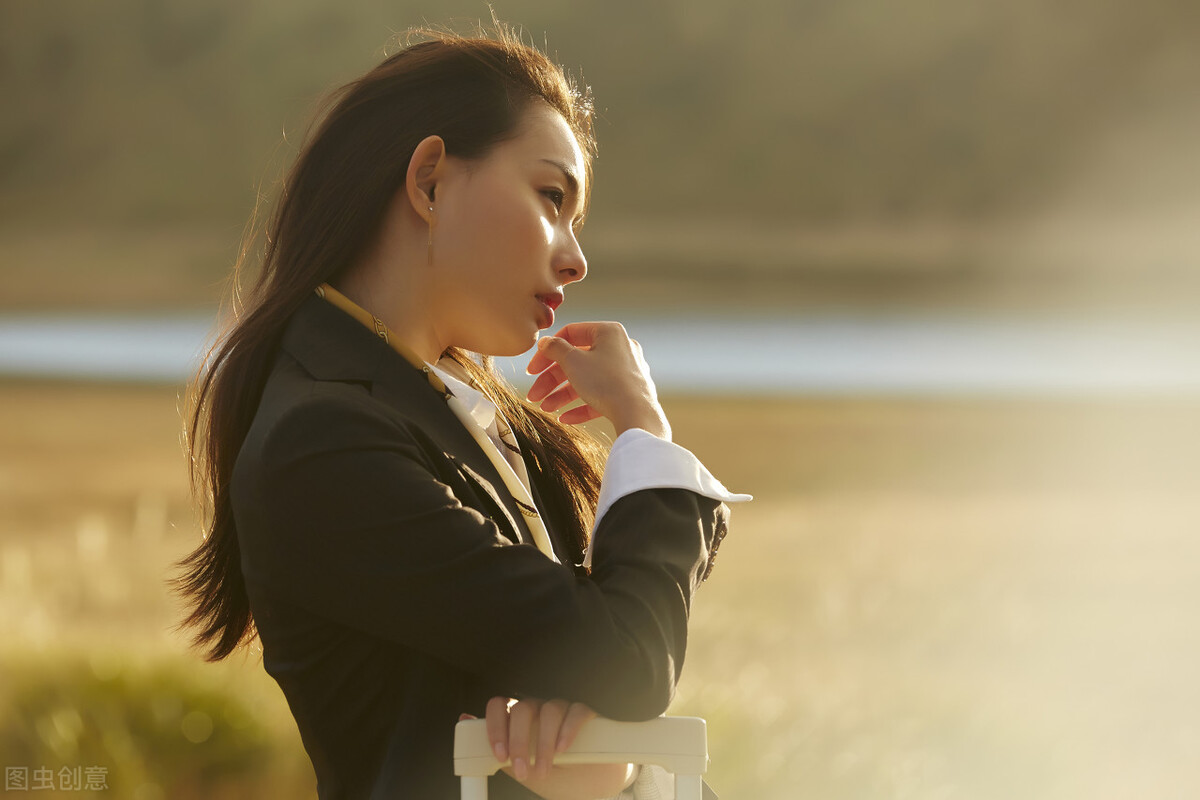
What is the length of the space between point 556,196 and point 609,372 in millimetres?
210

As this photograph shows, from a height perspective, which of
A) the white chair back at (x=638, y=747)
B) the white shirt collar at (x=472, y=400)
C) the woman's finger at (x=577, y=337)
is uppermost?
the woman's finger at (x=577, y=337)

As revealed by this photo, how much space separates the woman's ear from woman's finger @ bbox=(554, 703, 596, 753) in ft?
1.84

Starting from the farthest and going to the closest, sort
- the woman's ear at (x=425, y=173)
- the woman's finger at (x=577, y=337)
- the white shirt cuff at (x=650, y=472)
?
the woman's finger at (x=577, y=337), the woman's ear at (x=425, y=173), the white shirt cuff at (x=650, y=472)

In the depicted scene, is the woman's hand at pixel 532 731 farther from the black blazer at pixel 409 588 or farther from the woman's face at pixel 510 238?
the woman's face at pixel 510 238

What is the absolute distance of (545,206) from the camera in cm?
129

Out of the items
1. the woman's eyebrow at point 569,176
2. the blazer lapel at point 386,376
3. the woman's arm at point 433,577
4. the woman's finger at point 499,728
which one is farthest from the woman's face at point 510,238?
the woman's finger at point 499,728

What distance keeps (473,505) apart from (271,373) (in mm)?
265

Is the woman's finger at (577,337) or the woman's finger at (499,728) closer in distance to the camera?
the woman's finger at (499,728)

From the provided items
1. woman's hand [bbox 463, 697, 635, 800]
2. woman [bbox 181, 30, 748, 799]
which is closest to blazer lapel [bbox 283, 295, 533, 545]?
woman [bbox 181, 30, 748, 799]

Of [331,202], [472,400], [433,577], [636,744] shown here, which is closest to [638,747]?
[636,744]

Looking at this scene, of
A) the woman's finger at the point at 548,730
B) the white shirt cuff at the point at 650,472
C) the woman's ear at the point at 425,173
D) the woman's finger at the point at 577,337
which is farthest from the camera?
the woman's finger at the point at 577,337

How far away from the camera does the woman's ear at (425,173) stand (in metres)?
1.26

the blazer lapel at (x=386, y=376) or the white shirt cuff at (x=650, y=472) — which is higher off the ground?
the blazer lapel at (x=386, y=376)

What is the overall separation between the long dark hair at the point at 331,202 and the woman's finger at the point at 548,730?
485 millimetres
